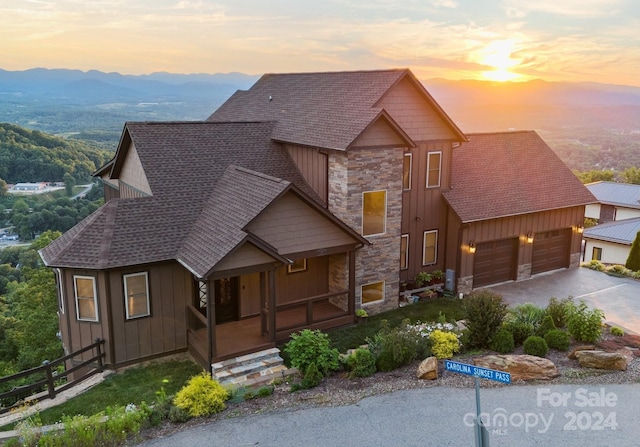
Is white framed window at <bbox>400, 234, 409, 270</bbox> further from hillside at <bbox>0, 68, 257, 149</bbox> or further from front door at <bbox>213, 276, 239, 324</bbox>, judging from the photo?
hillside at <bbox>0, 68, 257, 149</bbox>

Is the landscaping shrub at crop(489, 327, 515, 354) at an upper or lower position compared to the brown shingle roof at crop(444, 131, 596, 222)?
lower

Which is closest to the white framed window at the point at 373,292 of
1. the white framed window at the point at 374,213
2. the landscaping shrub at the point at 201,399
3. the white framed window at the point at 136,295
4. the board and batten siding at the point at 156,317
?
the white framed window at the point at 374,213

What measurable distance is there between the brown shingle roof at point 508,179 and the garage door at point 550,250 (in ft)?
4.79

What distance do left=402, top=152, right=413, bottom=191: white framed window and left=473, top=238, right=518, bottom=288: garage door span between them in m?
4.15

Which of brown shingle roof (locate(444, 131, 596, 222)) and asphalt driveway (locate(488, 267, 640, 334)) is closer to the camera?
asphalt driveway (locate(488, 267, 640, 334))

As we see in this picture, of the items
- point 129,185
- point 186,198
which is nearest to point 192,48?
point 129,185

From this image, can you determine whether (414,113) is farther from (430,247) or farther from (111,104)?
(111,104)

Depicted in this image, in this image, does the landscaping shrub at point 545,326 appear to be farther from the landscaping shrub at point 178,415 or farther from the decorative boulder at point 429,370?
the landscaping shrub at point 178,415

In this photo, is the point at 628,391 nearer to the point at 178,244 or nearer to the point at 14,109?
the point at 178,244

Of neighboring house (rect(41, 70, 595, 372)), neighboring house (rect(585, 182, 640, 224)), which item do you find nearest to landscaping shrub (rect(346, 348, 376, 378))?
neighboring house (rect(41, 70, 595, 372))

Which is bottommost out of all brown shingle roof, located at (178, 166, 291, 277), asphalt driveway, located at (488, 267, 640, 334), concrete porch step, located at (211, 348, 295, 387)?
asphalt driveway, located at (488, 267, 640, 334)

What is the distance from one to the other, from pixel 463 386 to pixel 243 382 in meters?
5.29

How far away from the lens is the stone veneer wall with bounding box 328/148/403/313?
16.1m

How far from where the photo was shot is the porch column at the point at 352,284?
52.6 ft
